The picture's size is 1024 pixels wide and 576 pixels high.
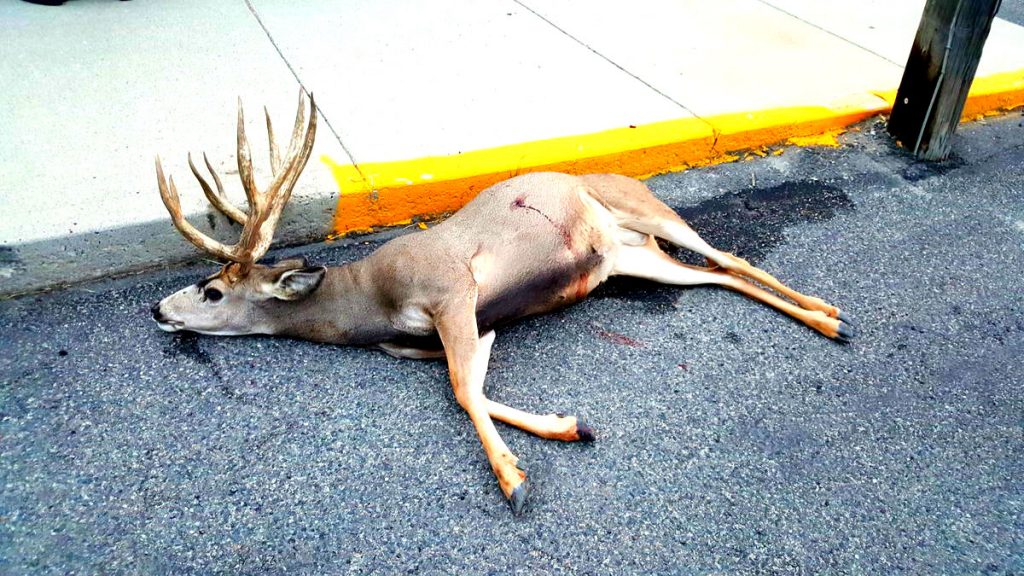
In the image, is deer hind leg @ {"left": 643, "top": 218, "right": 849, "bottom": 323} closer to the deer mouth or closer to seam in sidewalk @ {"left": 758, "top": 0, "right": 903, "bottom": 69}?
the deer mouth

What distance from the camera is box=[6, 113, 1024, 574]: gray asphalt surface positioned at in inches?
111

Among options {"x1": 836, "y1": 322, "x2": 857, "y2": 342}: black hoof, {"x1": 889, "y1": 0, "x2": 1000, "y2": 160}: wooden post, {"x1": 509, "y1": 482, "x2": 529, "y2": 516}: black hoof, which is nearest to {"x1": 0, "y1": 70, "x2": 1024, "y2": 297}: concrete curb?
{"x1": 889, "y1": 0, "x2": 1000, "y2": 160}: wooden post

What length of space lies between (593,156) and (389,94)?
1348 mm

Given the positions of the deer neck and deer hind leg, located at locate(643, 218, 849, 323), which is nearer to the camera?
the deer neck

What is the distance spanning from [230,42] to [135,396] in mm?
3123

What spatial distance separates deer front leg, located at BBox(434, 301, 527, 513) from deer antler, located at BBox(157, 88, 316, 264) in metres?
0.83

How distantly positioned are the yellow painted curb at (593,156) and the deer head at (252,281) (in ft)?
2.13

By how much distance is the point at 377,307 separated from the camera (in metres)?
3.59

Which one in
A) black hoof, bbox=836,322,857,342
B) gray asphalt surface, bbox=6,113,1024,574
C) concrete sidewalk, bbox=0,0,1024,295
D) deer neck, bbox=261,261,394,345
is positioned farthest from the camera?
concrete sidewalk, bbox=0,0,1024,295

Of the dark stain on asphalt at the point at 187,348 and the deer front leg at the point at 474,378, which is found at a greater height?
the deer front leg at the point at 474,378

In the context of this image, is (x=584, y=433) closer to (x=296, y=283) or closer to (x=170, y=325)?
(x=296, y=283)

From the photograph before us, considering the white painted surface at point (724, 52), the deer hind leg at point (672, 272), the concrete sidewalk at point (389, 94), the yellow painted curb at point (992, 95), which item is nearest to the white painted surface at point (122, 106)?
the concrete sidewalk at point (389, 94)

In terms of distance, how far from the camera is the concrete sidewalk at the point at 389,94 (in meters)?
4.15

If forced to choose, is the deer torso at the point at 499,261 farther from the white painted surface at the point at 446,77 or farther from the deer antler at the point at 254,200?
the white painted surface at the point at 446,77
